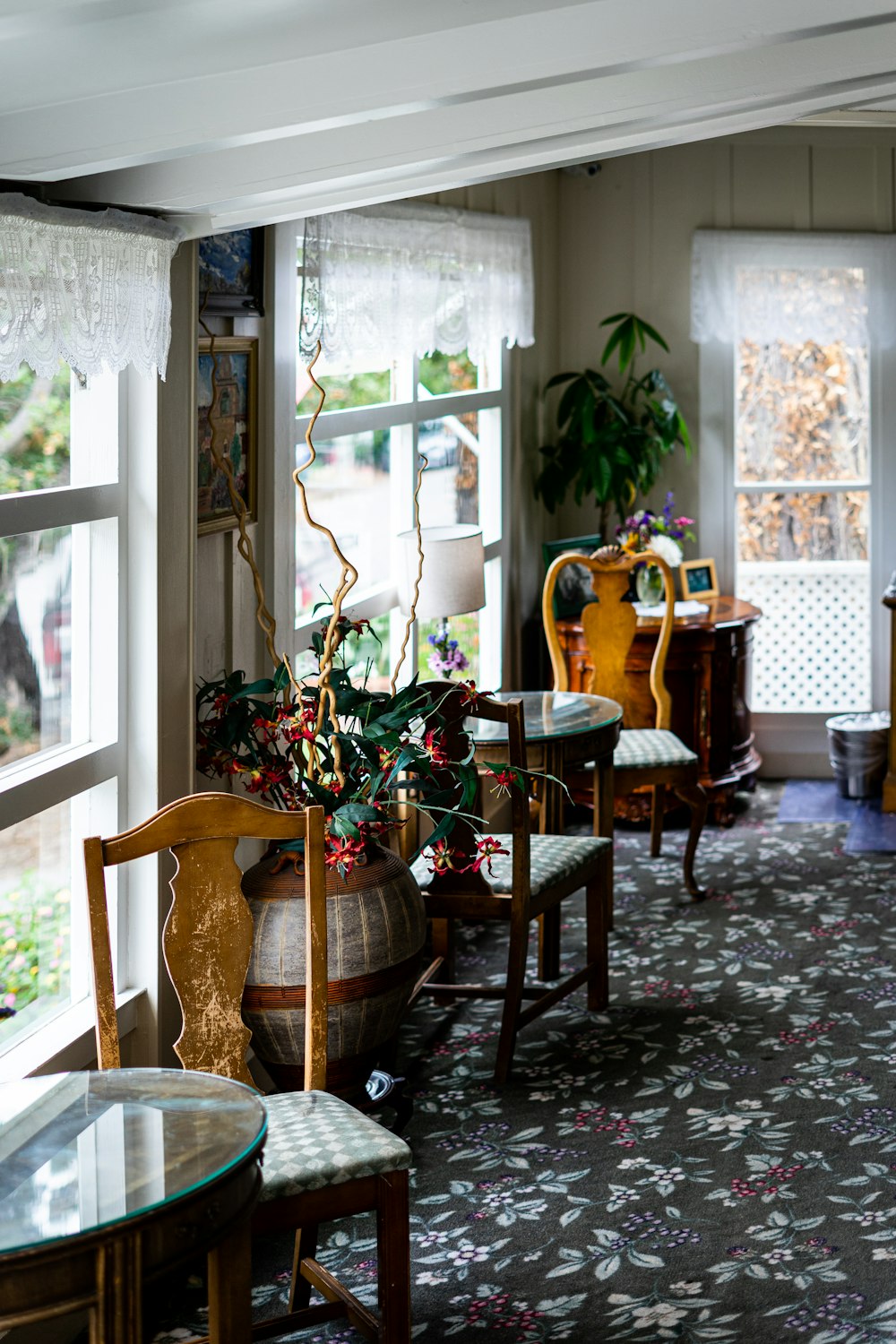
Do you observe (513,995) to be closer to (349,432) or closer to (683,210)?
(349,432)

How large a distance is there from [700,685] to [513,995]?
8.52ft

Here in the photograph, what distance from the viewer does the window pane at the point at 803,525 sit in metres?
6.96

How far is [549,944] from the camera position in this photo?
175 inches

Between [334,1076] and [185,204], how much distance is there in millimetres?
1800

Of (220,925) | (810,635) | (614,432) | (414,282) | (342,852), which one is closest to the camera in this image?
(220,925)

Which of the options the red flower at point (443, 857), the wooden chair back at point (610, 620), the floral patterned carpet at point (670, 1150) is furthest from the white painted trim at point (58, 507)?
the wooden chair back at point (610, 620)

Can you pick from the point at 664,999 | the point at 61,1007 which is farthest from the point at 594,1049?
the point at 61,1007

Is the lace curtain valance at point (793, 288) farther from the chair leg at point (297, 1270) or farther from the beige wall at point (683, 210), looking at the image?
the chair leg at point (297, 1270)

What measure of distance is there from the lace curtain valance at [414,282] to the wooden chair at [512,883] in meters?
1.13

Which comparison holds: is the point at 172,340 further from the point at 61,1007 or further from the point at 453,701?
the point at 61,1007

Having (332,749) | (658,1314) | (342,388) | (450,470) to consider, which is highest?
(342,388)

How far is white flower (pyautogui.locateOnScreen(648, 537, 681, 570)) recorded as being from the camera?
6312 mm

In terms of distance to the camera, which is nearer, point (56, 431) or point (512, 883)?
Answer: point (56, 431)

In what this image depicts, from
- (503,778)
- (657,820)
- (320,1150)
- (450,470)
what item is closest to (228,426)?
(503,778)
